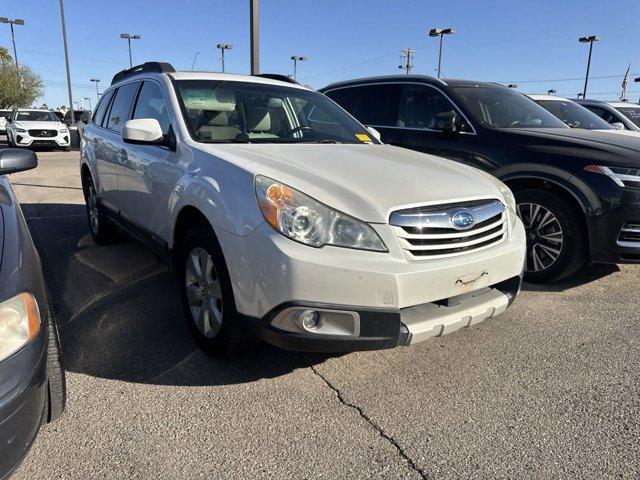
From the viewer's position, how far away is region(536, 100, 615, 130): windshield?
6531 mm

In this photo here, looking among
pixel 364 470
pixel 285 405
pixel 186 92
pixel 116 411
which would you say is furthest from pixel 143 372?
pixel 186 92

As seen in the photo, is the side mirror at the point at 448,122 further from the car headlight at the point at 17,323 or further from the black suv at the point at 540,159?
the car headlight at the point at 17,323

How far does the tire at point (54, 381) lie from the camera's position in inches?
81.5

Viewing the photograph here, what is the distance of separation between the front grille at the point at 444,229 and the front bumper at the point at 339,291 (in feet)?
0.18

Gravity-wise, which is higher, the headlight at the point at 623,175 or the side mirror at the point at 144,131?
the side mirror at the point at 144,131

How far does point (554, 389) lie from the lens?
2717 mm

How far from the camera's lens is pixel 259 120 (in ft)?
12.1

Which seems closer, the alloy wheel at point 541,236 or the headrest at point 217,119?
the headrest at point 217,119

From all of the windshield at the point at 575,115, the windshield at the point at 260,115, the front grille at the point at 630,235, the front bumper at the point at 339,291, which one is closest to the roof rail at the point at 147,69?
the windshield at the point at 260,115

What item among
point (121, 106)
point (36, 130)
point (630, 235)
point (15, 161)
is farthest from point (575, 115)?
point (36, 130)

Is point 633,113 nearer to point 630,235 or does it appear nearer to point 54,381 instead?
point 630,235

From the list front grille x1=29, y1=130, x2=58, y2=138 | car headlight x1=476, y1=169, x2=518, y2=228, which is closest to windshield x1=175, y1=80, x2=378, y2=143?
car headlight x1=476, y1=169, x2=518, y2=228

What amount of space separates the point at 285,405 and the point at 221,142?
1.67 meters

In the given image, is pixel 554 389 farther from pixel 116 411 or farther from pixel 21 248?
pixel 21 248
